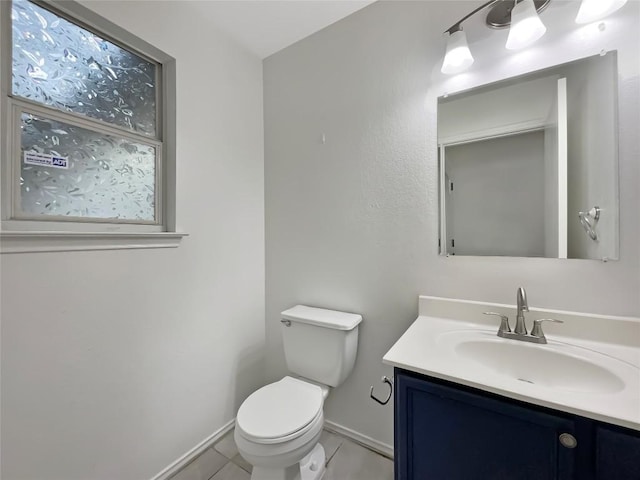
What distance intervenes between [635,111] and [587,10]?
393 mm

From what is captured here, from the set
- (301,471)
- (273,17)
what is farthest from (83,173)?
(301,471)

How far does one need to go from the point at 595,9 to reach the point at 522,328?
1.15m

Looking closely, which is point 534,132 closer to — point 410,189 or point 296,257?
point 410,189

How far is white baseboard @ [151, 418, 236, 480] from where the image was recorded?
1.33 m

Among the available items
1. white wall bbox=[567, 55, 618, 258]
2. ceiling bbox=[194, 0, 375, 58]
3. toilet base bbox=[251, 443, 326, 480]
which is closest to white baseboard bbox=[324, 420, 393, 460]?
toilet base bbox=[251, 443, 326, 480]

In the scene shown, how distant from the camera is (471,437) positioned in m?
0.78

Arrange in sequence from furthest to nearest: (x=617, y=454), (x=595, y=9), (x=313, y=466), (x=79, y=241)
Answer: (x=313, y=466), (x=79, y=241), (x=595, y=9), (x=617, y=454)

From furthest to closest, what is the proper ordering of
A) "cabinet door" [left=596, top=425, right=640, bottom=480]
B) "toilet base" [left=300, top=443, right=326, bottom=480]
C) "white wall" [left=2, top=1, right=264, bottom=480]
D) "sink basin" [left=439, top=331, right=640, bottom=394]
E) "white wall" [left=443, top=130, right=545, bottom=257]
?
"toilet base" [left=300, top=443, right=326, bottom=480] < "white wall" [left=443, top=130, right=545, bottom=257] < "white wall" [left=2, top=1, right=264, bottom=480] < "sink basin" [left=439, top=331, right=640, bottom=394] < "cabinet door" [left=596, top=425, right=640, bottom=480]

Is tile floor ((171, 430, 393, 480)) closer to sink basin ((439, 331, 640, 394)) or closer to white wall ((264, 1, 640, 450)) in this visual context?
white wall ((264, 1, 640, 450))

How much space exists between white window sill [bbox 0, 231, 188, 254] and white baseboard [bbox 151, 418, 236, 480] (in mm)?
1098

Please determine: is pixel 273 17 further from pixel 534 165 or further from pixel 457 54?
pixel 534 165

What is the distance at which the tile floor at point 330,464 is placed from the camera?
1.33 m

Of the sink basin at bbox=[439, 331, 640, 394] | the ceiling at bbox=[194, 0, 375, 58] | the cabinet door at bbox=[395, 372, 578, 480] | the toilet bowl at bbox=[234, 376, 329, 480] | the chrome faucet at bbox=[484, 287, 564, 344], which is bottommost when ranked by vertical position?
the toilet bowl at bbox=[234, 376, 329, 480]

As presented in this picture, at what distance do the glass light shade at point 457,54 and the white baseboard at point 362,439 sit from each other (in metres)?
1.89
